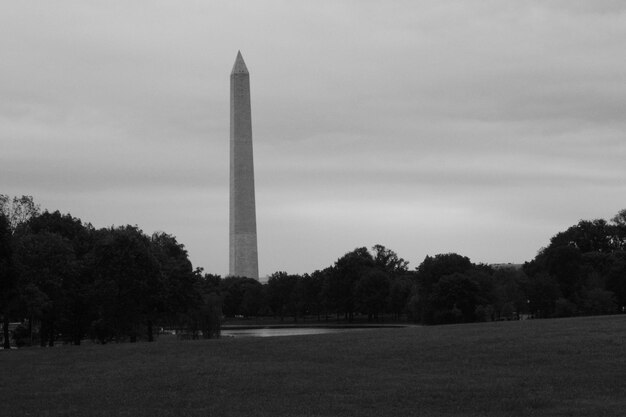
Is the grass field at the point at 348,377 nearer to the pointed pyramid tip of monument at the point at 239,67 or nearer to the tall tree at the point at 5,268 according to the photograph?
the tall tree at the point at 5,268

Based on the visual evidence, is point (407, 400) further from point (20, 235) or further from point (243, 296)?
point (243, 296)

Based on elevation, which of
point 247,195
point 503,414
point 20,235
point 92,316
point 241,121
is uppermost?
point 241,121

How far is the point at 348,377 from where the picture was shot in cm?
2978

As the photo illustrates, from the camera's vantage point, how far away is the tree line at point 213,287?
61.9 m

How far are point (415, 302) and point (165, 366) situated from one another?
6773 centimetres

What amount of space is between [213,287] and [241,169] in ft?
66.5

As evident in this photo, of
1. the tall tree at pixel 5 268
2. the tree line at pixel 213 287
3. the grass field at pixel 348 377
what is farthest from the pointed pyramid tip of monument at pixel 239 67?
the grass field at pixel 348 377

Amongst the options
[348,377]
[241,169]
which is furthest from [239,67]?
[348,377]

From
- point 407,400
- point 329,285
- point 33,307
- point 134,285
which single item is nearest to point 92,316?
point 134,285

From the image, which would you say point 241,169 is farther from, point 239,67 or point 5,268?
point 5,268

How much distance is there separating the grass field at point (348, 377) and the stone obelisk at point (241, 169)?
10031cm

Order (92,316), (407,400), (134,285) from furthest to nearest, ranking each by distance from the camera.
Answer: (92,316)
(134,285)
(407,400)

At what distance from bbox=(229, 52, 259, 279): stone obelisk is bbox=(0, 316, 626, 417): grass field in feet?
329

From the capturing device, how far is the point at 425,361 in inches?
1325
